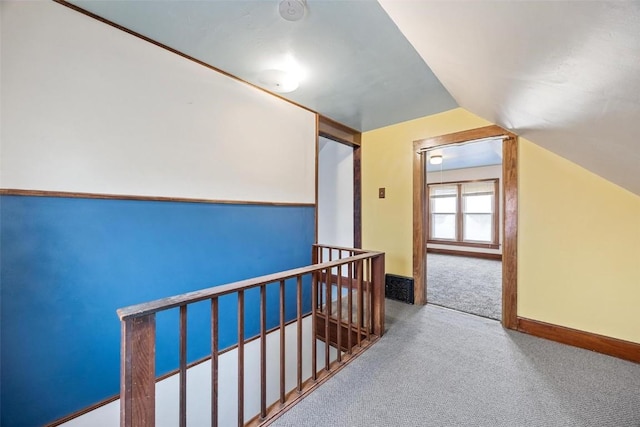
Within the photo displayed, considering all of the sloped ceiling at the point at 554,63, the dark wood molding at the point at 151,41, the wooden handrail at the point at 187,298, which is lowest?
the wooden handrail at the point at 187,298

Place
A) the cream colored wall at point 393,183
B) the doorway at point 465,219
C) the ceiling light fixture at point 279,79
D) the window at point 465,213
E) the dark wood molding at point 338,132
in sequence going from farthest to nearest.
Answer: the window at point 465,213 → the doorway at point 465,219 → the dark wood molding at point 338,132 → the cream colored wall at point 393,183 → the ceiling light fixture at point 279,79

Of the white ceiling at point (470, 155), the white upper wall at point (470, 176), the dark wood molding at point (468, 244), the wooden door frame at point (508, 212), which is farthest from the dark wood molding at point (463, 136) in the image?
the dark wood molding at point (468, 244)

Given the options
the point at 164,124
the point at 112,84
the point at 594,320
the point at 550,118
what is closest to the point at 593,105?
the point at 550,118

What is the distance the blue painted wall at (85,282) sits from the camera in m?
1.37

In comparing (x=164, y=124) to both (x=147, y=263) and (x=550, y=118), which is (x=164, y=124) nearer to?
(x=147, y=263)

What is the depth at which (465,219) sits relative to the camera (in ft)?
21.5

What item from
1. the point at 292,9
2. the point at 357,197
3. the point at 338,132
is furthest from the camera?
the point at 357,197

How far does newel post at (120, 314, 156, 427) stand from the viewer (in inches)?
34.8

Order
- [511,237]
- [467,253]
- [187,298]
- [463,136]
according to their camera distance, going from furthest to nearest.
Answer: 1. [467,253]
2. [463,136]
3. [511,237]
4. [187,298]

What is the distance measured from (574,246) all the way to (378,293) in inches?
67.5

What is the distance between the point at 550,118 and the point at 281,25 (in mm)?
1794

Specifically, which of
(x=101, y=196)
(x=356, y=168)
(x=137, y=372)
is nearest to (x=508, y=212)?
(x=356, y=168)

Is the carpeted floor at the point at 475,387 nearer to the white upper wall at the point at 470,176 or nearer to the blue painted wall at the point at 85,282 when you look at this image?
the blue painted wall at the point at 85,282

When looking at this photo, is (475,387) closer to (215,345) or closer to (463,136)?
(215,345)
